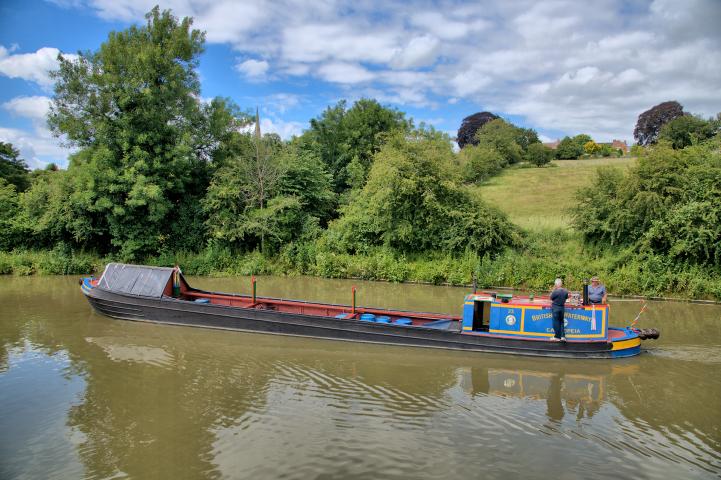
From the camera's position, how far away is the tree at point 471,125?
63750mm

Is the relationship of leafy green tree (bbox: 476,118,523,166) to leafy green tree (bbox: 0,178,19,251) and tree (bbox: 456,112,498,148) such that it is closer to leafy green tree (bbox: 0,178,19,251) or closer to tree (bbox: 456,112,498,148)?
tree (bbox: 456,112,498,148)

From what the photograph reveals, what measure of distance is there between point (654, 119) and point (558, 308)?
171 feet

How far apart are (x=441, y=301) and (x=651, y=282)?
8.73 m

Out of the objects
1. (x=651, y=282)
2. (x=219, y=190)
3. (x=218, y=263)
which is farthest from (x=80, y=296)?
(x=651, y=282)

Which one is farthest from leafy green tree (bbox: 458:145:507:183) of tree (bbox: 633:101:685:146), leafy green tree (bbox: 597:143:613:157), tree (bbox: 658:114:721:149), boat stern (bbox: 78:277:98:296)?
boat stern (bbox: 78:277:98:296)

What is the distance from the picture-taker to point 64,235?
83.5 ft

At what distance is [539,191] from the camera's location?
34500 mm

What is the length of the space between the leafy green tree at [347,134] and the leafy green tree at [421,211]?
9.86 meters

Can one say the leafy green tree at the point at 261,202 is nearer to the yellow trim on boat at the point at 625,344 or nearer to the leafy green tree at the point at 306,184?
the leafy green tree at the point at 306,184

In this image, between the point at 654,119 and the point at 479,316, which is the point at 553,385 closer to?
the point at 479,316

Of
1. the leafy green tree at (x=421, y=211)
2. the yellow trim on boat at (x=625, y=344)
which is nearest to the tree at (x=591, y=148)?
the leafy green tree at (x=421, y=211)

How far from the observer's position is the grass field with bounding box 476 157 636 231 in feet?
85.2

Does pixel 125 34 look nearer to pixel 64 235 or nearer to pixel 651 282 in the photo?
pixel 64 235

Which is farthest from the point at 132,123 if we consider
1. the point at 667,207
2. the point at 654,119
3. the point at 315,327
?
the point at 654,119
